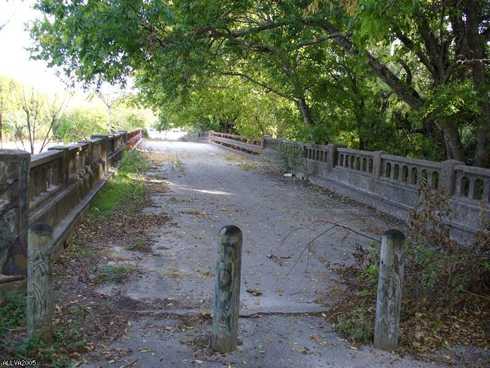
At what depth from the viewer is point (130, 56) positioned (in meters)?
12.4

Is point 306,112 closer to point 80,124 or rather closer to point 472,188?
point 472,188

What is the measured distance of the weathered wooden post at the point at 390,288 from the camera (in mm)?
4684

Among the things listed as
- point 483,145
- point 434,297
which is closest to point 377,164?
point 483,145

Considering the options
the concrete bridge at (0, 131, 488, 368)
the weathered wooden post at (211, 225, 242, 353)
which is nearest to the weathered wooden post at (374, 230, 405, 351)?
the concrete bridge at (0, 131, 488, 368)

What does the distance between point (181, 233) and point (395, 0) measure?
501 cm

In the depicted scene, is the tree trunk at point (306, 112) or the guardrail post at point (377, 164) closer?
the guardrail post at point (377, 164)

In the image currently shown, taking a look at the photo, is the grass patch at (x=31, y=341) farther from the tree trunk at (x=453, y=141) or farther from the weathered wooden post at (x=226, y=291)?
the tree trunk at (x=453, y=141)

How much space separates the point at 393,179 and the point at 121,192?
6.37 metres

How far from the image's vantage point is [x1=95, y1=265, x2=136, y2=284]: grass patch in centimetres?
631

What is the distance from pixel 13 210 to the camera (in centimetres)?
544

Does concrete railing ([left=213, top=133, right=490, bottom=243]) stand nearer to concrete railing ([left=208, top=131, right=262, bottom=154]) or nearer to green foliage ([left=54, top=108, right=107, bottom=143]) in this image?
concrete railing ([left=208, top=131, right=262, bottom=154])

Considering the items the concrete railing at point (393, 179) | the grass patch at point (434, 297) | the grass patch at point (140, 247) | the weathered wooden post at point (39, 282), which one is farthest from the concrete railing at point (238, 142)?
the weathered wooden post at point (39, 282)

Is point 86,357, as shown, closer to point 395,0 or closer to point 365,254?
point 365,254

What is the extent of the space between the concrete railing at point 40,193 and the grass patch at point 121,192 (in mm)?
251
